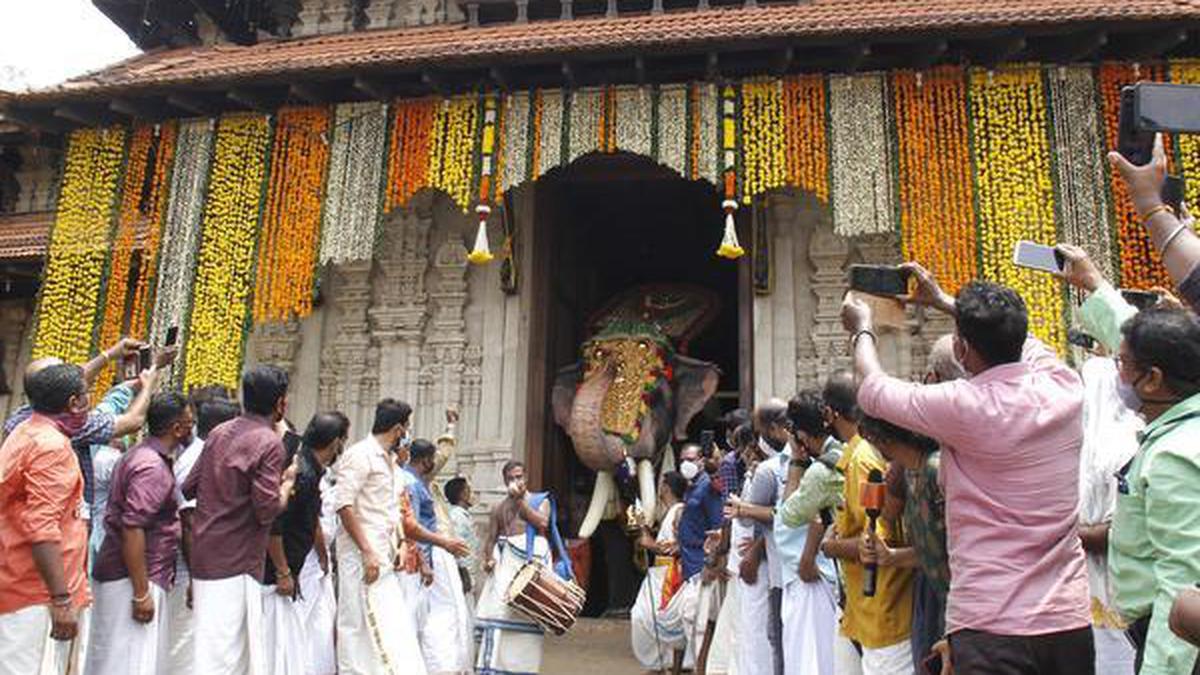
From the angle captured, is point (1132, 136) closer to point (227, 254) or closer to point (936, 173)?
point (936, 173)

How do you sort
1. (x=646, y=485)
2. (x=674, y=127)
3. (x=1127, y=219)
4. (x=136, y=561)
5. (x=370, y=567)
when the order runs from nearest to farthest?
(x=136, y=561) < (x=370, y=567) < (x=1127, y=219) < (x=674, y=127) < (x=646, y=485)

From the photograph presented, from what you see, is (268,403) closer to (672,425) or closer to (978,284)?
(978,284)

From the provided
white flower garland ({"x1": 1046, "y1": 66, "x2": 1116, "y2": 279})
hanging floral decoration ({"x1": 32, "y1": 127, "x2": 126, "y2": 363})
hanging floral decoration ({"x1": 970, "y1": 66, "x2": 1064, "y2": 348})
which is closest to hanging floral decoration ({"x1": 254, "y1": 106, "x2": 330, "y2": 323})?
hanging floral decoration ({"x1": 32, "y1": 127, "x2": 126, "y2": 363})

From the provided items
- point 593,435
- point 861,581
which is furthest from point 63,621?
point 593,435

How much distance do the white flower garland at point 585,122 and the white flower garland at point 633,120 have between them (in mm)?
207

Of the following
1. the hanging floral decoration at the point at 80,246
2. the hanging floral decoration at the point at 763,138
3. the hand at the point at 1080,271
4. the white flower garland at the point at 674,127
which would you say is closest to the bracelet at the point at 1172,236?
the hand at the point at 1080,271

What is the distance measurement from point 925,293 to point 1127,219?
673cm

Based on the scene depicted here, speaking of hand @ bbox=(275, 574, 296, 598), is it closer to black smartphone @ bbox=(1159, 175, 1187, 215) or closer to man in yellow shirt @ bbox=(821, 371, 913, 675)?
man in yellow shirt @ bbox=(821, 371, 913, 675)

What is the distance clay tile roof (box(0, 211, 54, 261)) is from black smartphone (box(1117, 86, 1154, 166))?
11.2 metres

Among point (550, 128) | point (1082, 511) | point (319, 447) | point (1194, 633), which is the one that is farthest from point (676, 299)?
point (1194, 633)

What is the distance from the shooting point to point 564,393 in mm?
10922

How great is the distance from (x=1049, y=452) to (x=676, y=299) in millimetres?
9946

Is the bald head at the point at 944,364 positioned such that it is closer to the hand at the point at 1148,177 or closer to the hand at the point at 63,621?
the hand at the point at 1148,177

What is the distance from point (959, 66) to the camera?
895 cm
